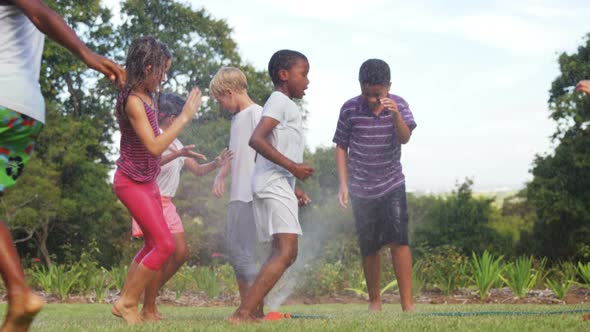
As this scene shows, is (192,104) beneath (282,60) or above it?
beneath

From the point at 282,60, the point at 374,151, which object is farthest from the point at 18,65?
the point at 374,151

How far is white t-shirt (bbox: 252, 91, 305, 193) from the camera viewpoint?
5215 mm

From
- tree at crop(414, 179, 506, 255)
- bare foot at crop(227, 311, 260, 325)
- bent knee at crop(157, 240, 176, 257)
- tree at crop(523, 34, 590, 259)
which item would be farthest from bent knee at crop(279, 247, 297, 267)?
tree at crop(523, 34, 590, 259)

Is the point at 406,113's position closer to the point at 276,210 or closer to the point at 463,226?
the point at 276,210

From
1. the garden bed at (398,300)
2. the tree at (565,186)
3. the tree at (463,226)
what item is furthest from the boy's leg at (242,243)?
the tree at (565,186)

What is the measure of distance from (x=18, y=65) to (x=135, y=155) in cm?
193

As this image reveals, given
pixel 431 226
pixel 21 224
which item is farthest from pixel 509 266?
pixel 21 224

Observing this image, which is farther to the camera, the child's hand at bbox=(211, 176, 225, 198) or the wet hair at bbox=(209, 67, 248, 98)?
the child's hand at bbox=(211, 176, 225, 198)

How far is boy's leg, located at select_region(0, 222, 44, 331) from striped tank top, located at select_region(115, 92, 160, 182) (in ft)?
5.89

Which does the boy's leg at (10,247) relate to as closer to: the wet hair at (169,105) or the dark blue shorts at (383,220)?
the wet hair at (169,105)

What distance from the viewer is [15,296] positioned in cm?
335

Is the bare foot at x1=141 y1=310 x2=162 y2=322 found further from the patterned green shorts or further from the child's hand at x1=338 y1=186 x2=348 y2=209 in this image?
the patterned green shorts

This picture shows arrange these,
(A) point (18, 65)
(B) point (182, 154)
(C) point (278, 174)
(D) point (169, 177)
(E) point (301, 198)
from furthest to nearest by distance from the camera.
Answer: (D) point (169, 177) → (B) point (182, 154) → (E) point (301, 198) → (C) point (278, 174) → (A) point (18, 65)

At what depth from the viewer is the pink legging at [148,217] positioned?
5.11m
